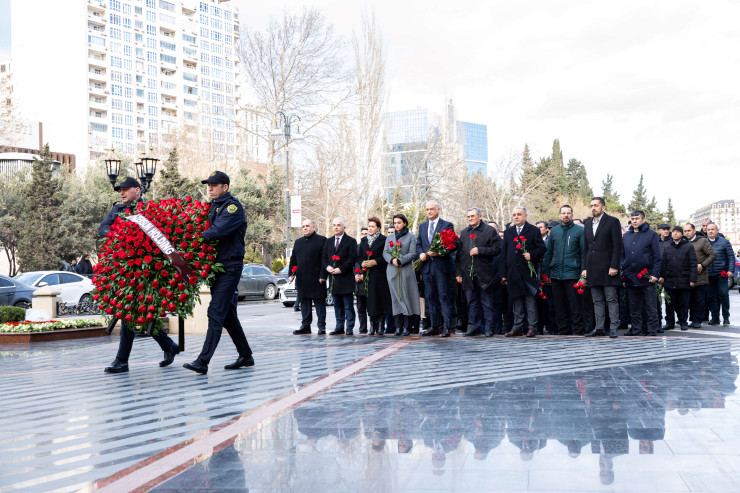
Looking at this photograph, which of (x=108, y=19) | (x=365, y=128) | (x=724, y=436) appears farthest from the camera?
(x=108, y=19)

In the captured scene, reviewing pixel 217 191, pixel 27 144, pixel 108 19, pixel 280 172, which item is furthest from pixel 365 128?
pixel 108 19

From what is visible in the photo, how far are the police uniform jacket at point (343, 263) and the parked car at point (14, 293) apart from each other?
36.5ft

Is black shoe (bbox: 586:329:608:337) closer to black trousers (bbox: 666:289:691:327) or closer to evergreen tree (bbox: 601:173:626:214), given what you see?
black trousers (bbox: 666:289:691:327)

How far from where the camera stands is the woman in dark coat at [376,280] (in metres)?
12.9

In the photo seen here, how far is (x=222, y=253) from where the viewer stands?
8188 millimetres

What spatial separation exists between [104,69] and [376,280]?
3701 inches

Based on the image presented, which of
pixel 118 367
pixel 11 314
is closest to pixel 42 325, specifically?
pixel 11 314

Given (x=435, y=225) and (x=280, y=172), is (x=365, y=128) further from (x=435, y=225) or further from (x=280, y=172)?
(x=435, y=225)

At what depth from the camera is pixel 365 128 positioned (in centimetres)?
3916

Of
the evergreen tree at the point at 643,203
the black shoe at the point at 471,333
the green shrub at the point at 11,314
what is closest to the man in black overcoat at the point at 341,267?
the black shoe at the point at 471,333

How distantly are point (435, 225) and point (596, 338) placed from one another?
10.4 feet

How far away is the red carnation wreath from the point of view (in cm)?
804

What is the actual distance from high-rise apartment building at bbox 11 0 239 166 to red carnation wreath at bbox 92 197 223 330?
7682 centimetres

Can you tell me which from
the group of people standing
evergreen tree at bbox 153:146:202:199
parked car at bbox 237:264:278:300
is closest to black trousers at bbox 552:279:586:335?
the group of people standing
